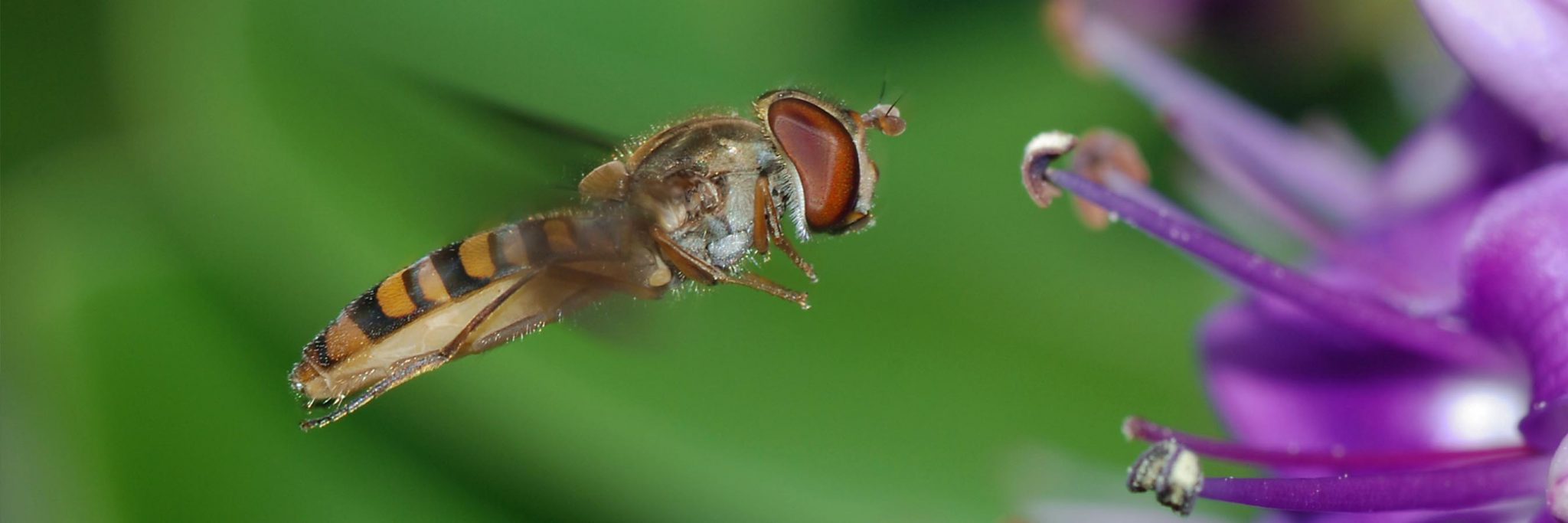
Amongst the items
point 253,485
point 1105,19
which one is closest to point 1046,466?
point 1105,19

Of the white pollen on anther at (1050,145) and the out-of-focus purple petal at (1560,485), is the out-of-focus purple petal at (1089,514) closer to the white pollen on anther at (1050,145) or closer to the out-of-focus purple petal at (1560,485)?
the white pollen on anther at (1050,145)

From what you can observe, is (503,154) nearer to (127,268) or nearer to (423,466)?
(423,466)

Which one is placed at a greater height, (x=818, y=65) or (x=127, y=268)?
(x=818, y=65)

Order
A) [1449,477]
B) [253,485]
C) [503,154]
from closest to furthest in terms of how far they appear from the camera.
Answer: [1449,477]
[503,154]
[253,485]

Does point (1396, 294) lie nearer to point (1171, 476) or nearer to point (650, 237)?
point (1171, 476)

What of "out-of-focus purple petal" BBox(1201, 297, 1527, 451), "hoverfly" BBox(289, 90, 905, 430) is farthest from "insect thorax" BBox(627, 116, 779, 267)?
"out-of-focus purple petal" BBox(1201, 297, 1527, 451)

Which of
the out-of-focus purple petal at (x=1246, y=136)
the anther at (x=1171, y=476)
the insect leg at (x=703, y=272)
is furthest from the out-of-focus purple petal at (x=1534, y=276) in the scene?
the insect leg at (x=703, y=272)
